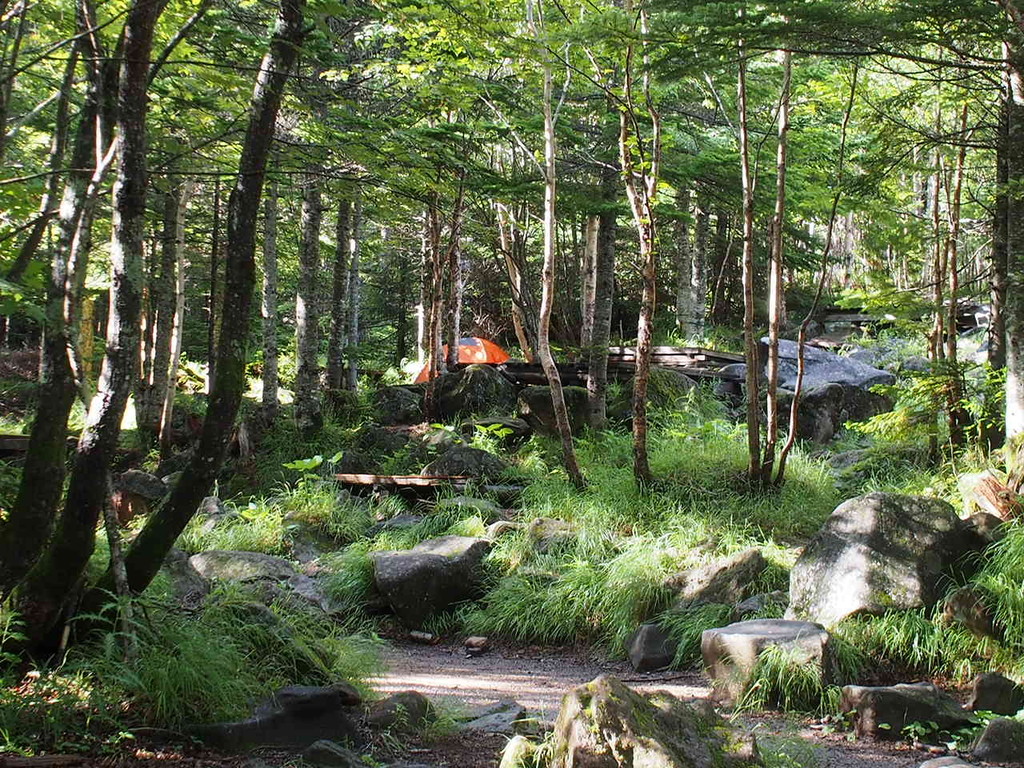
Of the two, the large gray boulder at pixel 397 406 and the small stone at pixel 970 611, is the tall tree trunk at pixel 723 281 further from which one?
the small stone at pixel 970 611

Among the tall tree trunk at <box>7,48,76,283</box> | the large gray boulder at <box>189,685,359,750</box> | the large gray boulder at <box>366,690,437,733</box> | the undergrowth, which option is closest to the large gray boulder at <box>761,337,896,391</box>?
the large gray boulder at <box>366,690,437,733</box>

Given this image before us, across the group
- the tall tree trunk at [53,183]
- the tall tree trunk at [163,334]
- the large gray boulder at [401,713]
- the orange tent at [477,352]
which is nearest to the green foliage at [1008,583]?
the large gray boulder at [401,713]

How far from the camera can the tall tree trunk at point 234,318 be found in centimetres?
447

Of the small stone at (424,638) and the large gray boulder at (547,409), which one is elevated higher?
the large gray boulder at (547,409)

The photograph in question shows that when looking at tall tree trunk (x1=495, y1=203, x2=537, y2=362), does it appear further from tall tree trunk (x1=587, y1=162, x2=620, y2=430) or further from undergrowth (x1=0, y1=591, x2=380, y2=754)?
undergrowth (x1=0, y1=591, x2=380, y2=754)

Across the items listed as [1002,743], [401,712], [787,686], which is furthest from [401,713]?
[1002,743]

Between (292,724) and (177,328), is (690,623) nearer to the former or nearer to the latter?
(292,724)

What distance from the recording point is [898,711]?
4.90 m

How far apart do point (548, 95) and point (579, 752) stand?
24.5 feet

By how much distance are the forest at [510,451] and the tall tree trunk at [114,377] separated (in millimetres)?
16

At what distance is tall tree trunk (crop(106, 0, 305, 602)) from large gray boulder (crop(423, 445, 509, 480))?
6.35 m

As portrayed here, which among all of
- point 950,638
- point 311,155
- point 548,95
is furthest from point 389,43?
point 950,638

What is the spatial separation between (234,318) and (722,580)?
462 cm

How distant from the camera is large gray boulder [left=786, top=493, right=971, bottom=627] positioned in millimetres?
6039
